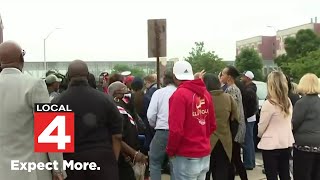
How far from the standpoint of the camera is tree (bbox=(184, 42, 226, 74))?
65.5m

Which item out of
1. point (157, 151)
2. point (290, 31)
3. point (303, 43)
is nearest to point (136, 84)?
point (157, 151)

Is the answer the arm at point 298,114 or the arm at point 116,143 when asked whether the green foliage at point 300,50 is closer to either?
the arm at point 298,114

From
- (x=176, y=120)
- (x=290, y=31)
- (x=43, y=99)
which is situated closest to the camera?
(x=43, y=99)

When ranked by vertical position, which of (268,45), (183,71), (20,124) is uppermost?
(268,45)

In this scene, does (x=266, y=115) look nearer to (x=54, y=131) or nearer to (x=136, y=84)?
(x=136, y=84)

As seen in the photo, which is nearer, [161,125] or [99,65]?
[161,125]

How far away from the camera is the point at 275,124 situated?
21.8 ft

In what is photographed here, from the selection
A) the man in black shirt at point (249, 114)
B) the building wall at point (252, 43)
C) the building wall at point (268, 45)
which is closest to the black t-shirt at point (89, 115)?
the man in black shirt at point (249, 114)

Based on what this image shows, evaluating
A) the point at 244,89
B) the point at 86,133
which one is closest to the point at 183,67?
the point at 86,133

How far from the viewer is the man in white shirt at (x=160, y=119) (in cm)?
690

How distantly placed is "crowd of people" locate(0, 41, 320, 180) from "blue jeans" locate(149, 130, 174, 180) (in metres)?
0.01

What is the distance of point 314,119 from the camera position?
6.38m

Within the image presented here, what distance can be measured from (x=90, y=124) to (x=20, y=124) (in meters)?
0.65

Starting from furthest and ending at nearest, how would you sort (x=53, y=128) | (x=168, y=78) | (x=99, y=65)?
1. (x=99, y=65)
2. (x=168, y=78)
3. (x=53, y=128)
